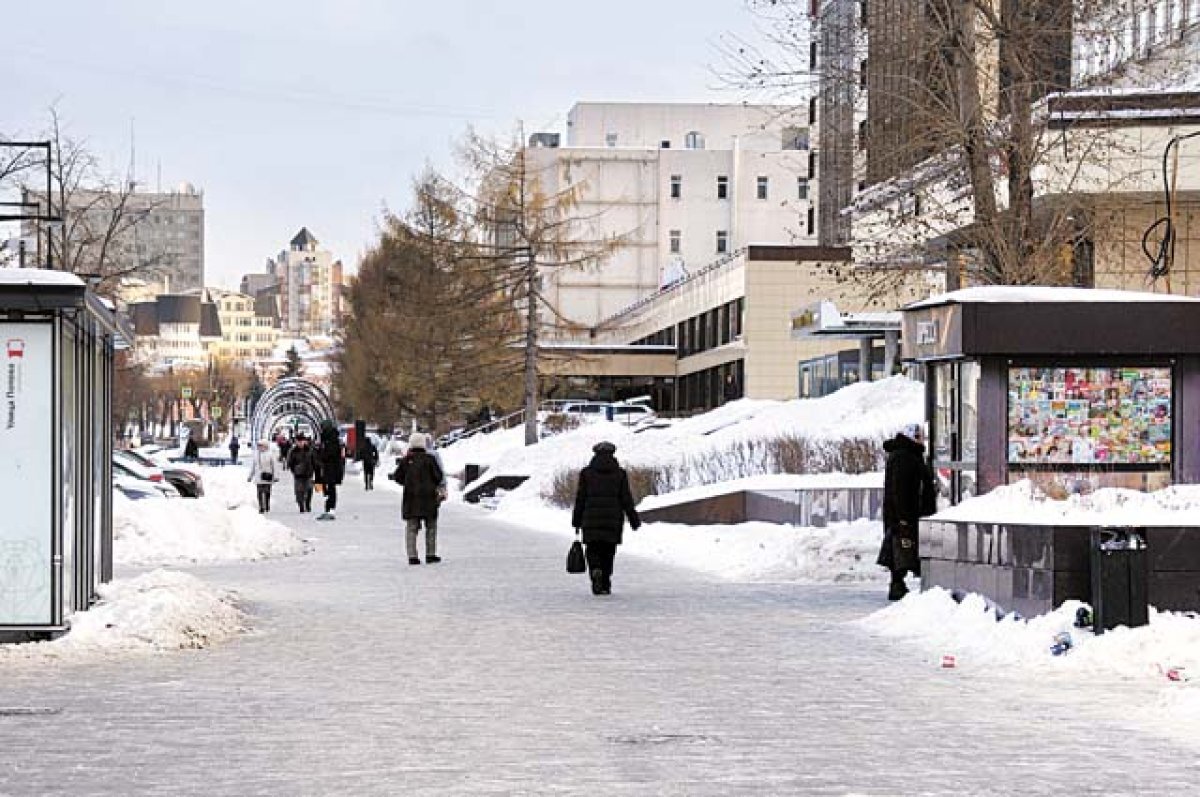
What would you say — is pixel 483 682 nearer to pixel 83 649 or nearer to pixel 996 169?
pixel 83 649

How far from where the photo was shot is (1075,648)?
567 inches

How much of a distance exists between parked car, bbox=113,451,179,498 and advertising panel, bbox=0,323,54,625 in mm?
21924

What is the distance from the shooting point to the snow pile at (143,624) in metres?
15.3

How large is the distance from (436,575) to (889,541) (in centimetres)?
643

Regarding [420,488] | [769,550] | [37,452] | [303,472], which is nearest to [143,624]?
[37,452]

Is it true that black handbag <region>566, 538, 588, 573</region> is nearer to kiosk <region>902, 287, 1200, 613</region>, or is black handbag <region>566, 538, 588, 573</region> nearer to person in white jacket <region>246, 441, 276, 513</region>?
kiosk <region>902, 287, 1200, 613</region>

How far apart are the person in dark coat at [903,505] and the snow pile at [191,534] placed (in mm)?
11105

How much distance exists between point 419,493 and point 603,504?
202 inches

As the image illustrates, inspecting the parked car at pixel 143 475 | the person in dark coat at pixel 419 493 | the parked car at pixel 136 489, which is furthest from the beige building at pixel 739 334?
the person in dark coat at pixel 419 493

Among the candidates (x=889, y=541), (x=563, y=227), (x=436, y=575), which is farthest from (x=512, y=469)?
(x=889, y=541)

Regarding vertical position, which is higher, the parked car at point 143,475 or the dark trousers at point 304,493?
the parked car at point 143,475

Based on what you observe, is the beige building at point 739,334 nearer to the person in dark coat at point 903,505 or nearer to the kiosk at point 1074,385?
the person in dark coat at point 903,505

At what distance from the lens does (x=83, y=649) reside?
1539 centimetres

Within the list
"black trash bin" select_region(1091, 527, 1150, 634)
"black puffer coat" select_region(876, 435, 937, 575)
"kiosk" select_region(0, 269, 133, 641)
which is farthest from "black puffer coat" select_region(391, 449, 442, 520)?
"black trash bin" select_region(1091, 527, 1150, 634)
